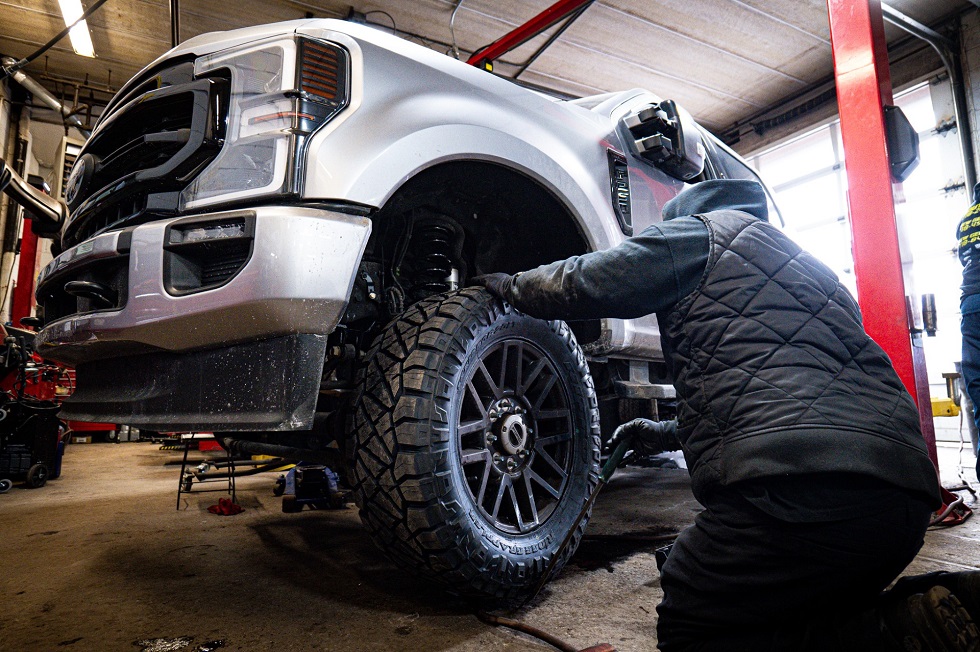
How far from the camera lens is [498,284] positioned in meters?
1.65

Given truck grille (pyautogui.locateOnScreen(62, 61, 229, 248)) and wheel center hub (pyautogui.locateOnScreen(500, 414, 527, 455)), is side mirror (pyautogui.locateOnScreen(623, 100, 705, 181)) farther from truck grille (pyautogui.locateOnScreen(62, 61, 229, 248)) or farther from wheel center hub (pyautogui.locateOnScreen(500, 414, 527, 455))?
truck grille (pyautogui.locateOnScreen(62, 61, 229, 248))

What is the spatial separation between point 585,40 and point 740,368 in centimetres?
770

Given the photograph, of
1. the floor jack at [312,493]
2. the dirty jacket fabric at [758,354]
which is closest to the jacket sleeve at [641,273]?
the dirty jacket fabric at [758,354]

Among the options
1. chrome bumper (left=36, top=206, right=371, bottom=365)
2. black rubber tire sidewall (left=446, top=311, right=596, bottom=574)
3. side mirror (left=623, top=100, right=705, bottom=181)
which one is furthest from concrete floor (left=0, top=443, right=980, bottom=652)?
side mirror (left=623, top=100, right=705, bottom=181)

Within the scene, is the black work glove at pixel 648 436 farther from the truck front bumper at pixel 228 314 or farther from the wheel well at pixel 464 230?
the truck front bumper at pixel 228 314

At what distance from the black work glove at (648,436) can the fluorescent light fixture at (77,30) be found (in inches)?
301

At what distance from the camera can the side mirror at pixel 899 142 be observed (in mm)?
3014

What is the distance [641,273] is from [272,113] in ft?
3.25

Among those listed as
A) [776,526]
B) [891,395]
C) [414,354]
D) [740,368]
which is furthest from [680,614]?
[414,354]

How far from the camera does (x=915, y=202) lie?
25.3 feet

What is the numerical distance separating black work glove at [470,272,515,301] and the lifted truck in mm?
37

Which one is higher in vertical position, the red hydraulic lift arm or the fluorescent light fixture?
the fluorescent light fixture

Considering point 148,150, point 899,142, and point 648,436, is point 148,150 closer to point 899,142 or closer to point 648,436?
point 648,436

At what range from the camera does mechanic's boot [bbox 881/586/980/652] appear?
35.9 inches
